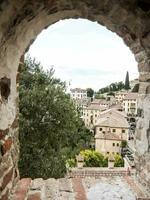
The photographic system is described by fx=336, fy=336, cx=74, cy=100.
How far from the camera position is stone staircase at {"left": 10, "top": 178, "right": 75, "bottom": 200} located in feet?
9.42

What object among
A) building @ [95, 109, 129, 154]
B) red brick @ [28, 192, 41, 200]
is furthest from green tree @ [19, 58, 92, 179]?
building @ [95, 109, 129, 154]

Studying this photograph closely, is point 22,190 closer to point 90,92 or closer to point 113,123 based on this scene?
point 113,123

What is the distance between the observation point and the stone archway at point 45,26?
7.51 ft

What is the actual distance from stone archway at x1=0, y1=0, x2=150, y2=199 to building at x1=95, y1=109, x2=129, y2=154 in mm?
32978

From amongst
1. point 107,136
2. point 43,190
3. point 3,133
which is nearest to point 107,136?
point 107,136

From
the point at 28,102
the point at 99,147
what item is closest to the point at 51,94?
the point at 28,102

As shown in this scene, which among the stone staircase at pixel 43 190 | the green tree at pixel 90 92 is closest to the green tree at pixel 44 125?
the stone staircase at pixel 43 190

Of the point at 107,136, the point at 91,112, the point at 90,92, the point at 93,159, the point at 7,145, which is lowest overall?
the point at 93,159

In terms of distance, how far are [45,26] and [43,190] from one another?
1508mm

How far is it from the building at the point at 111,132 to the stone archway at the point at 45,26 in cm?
3298

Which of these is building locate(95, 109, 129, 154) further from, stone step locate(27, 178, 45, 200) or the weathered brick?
the weathered brick

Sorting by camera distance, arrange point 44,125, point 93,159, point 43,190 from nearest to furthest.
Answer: point 43,190 → point 44,125 → point 93,159

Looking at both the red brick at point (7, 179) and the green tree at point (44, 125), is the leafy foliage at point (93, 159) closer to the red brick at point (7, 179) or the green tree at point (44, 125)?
the green tree at point (44, 125)

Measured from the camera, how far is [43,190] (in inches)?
123
